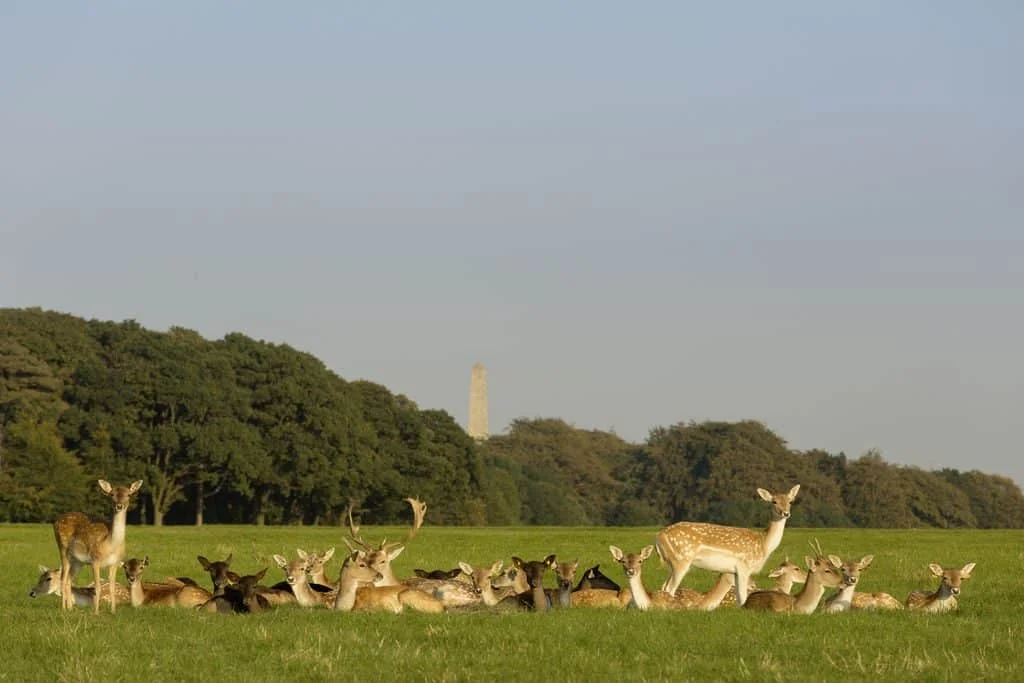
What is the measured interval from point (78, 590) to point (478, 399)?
10597 centimetres

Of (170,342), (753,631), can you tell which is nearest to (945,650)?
(753,631)

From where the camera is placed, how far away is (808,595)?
17.1m

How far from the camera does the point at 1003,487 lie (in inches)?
4368

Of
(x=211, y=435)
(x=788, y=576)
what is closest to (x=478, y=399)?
(x=211, y=435)

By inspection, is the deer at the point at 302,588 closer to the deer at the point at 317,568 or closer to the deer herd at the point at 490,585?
the deer herd at the point at 490,585

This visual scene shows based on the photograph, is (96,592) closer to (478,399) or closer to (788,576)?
(788,576)

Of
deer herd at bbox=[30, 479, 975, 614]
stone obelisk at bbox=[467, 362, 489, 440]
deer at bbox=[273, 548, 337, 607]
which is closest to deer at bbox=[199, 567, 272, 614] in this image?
deer herd at bbox=[30, 479, 975, 614]

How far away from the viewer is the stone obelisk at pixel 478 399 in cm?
12400

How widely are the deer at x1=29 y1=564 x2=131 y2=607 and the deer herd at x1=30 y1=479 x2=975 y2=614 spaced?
3 cm

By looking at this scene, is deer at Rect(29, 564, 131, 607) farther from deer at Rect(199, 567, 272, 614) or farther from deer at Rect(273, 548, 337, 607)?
deer at Rect(273, 548, 337, 607)

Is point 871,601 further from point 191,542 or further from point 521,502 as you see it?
point 521,502

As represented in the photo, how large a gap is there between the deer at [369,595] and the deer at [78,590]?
2.77 meters

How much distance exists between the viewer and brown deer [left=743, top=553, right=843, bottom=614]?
17.0 m

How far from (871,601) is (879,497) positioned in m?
85.6
